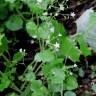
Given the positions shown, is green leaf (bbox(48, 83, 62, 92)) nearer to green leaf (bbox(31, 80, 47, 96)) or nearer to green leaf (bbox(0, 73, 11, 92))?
green leaf (bbox(31, 80, 47, 96))

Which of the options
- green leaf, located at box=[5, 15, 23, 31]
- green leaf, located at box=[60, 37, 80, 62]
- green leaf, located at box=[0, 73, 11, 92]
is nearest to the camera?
green leaf, located at box=[60, 37, 80, 62]

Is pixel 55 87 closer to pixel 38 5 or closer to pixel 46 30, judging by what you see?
pixel 46 30

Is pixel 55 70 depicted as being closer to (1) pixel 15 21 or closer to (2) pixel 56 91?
(2) pixel 56 91

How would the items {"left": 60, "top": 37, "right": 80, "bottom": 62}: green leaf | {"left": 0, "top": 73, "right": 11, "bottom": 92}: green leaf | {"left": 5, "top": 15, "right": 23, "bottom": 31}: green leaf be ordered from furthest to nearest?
{"left": 5, "top": 15, "right": 23, "bottom": 31}: green leaf < {"left": 0, "top": 73, "right": 11, "bottom": 92}: green leaf < {"left": 60, "top": 37, "right": 80, "bottom": 62}: green leaf

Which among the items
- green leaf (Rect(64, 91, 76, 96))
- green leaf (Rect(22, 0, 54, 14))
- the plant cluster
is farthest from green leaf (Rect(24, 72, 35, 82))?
green leaf (Rect(22, 0, 54, 14))

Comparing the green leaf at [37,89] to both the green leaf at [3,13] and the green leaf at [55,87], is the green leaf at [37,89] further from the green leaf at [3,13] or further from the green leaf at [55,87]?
the green leaf at [3,13]

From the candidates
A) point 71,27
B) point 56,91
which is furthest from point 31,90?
point 71,27

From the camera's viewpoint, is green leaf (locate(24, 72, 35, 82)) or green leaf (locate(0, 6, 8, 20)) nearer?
green leaf (locate(24, 72, 35, 82))
